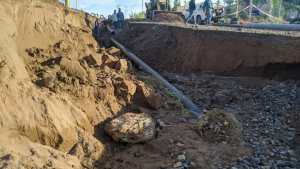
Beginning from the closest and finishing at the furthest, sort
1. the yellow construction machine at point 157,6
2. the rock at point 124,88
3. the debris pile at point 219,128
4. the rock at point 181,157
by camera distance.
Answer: the rock at point 181,157
the debris pile at point 219,128
the rock at point 124,88
the yellow construction machine at point 157,6

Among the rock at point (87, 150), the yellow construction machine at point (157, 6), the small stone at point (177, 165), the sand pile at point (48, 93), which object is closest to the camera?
the sand pile at point (48, 93)

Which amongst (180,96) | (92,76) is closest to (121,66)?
(180,96)

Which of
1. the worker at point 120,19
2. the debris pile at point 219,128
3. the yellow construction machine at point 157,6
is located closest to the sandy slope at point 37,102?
the debris pile at point 219,128

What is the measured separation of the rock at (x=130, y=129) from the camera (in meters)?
9.51

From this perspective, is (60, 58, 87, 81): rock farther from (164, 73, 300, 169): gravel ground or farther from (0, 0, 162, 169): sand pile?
(164, 73, 300, 169): gravel ground

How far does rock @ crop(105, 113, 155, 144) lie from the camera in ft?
31.2

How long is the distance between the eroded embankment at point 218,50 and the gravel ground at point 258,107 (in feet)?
1.85

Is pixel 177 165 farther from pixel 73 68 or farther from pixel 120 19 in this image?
pixel 120 19

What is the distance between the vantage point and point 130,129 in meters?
9.54

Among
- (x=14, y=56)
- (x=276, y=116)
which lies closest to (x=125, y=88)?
(x=14, y=56)

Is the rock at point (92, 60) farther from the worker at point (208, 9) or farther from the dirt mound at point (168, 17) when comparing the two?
the dirt mound at point (168, 17)

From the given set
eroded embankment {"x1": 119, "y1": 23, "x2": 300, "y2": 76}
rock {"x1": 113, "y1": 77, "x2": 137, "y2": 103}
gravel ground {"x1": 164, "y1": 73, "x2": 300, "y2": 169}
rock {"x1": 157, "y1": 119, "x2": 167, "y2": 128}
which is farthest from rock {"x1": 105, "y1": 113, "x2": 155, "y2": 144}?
eroded embankment {"x1": 119, "y1": 23, "x2": 300, "y2": 76}

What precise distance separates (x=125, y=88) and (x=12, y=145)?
4.05 m

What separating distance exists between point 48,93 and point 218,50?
791 centimetres
